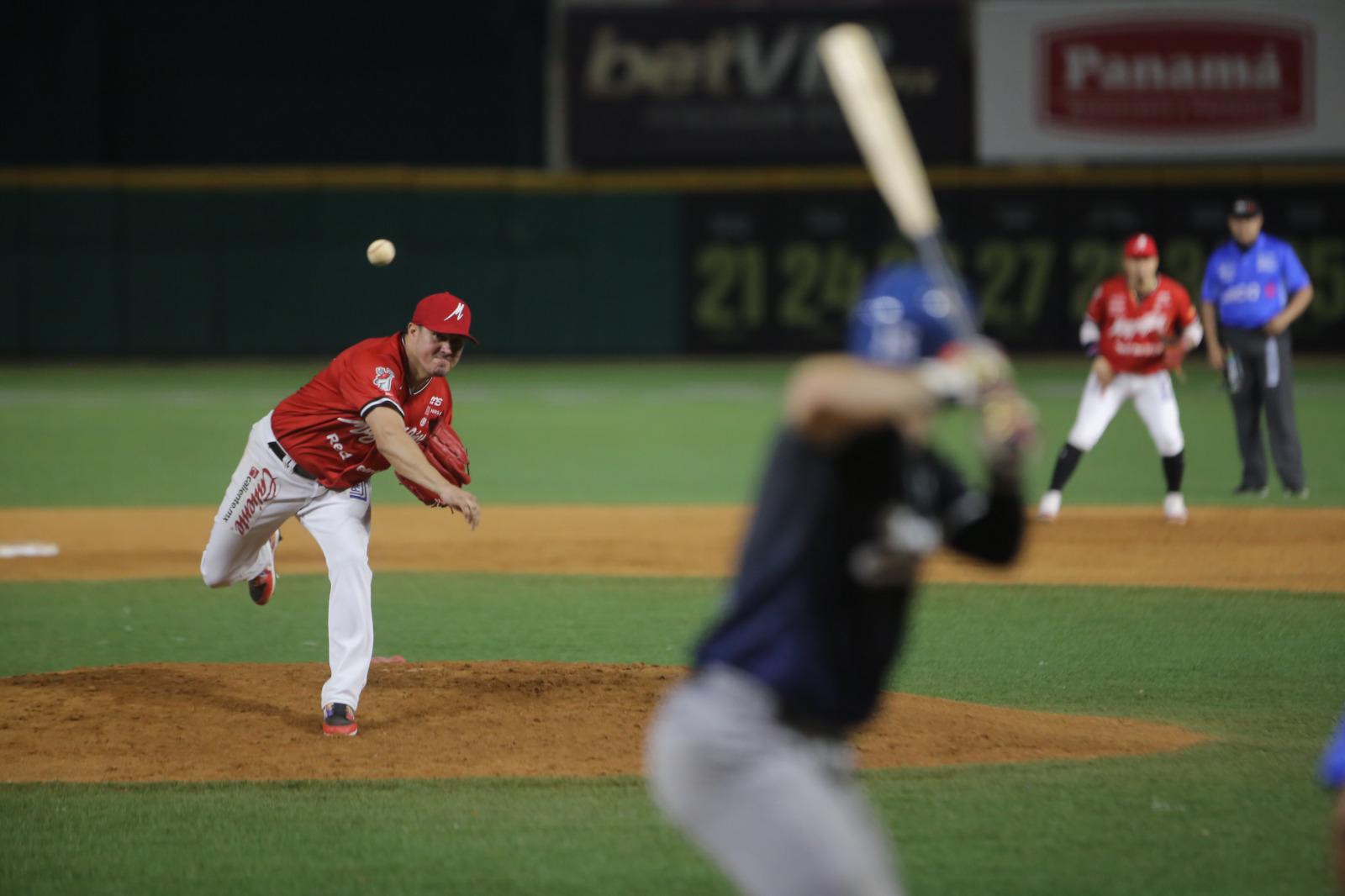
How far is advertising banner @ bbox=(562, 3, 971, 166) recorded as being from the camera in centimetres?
2652

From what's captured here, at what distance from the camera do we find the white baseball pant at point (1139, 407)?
1231cm

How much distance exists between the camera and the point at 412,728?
270 inches

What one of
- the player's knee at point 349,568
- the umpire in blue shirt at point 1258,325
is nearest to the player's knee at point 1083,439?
the umpire in blue shirt at point 1258,325

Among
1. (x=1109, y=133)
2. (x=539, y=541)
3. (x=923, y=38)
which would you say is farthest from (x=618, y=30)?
(x=539, y=541)

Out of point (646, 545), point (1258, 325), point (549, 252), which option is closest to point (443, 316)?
point (646, 545)

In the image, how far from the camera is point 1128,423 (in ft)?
69.2

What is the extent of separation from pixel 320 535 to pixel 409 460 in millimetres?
657

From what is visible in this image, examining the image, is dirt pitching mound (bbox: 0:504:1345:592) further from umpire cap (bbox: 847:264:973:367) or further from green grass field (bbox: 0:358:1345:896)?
umpire cap (bbox: 847:264:973:367)

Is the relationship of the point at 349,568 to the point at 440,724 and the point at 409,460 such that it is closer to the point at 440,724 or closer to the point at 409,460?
the point at 409,460

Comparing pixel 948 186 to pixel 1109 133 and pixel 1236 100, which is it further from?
pixel 1236 100

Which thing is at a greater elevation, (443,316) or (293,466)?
(443,316)

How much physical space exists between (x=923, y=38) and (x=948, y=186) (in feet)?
8.19

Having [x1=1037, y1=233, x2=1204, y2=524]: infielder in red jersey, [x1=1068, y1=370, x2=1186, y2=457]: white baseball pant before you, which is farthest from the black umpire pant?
[x1=1068, y1=370, x2=1186, y2=457]: white baseball pant

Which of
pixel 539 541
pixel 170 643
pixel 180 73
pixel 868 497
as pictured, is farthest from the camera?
pixel 180 73
